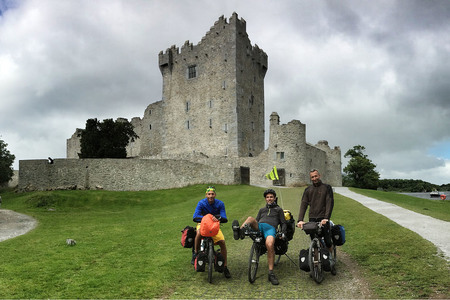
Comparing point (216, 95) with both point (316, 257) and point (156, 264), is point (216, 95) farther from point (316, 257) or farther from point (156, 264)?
point (316, 257)

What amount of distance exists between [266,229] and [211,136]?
4364cm

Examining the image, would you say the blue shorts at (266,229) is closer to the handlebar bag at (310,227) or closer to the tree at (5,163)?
the handlebar bag at (310,227)

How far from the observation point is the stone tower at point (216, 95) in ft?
166

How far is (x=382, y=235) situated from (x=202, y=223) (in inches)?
268

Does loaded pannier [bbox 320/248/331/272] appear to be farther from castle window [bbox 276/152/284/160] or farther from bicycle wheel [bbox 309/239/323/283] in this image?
castle window [bbox 276/152/284/160]

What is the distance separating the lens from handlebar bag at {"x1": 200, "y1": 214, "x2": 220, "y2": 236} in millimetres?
7801

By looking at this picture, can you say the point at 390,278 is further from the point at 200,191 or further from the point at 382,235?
the point at 200,191

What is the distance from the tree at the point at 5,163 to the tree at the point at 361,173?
5389cm

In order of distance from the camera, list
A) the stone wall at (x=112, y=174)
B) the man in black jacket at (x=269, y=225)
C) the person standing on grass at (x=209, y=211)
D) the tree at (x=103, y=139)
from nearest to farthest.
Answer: the man in black jacket at (x=269, y=225), the person standing on grass at (x=209, y=211), the stone wall at (x=112, y=174), the tree at (x=103, y=139)

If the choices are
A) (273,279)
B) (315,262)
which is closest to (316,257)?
(315,262)

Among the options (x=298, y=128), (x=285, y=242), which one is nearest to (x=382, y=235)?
(x=285, y=242)

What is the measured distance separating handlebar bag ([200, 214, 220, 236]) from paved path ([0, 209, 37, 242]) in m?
10.7

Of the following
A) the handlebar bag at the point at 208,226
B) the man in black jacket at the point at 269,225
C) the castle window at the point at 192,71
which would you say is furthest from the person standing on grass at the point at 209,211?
the castle window at the point at 192,71

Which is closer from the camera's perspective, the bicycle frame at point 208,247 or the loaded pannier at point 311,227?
the loaded pannier at point 311,227
